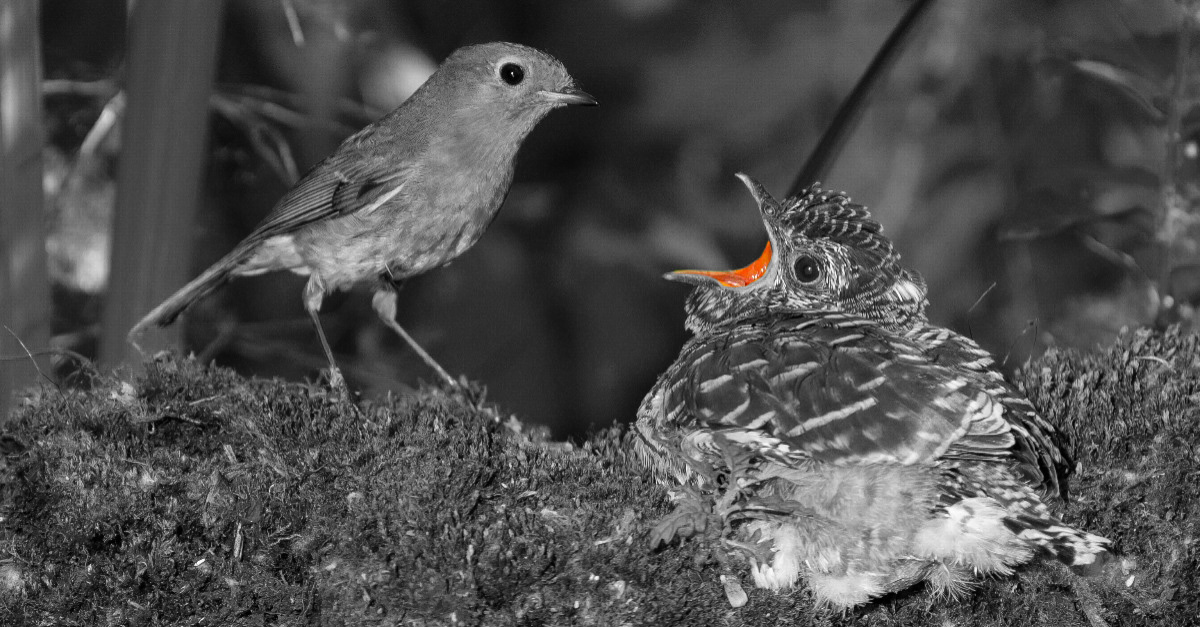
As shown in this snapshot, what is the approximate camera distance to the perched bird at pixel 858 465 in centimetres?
252

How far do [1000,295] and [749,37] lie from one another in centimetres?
212

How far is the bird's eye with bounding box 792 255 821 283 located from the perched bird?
47 cm

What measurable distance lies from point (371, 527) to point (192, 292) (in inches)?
71.2

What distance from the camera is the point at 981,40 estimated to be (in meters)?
7.20

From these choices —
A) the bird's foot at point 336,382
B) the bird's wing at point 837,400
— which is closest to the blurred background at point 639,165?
the bird's foot at point 336,382

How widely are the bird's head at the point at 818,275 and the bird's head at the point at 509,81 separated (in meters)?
0.77

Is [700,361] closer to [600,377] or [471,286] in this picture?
[600,377]

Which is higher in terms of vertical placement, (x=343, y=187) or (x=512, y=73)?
(x=512, y=73)

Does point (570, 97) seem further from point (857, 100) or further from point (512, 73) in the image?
point (857, 100)

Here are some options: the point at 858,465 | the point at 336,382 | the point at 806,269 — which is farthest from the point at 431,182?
the point at 858,465

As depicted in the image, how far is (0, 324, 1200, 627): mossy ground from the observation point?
232cm

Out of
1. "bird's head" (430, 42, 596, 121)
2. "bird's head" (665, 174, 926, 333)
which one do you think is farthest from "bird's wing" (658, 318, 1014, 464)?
"bird's head" (430, 42, 596, 121)

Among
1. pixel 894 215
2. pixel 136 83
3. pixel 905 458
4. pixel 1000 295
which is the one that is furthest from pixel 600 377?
pixel 905 458

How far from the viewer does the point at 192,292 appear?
3.87m
